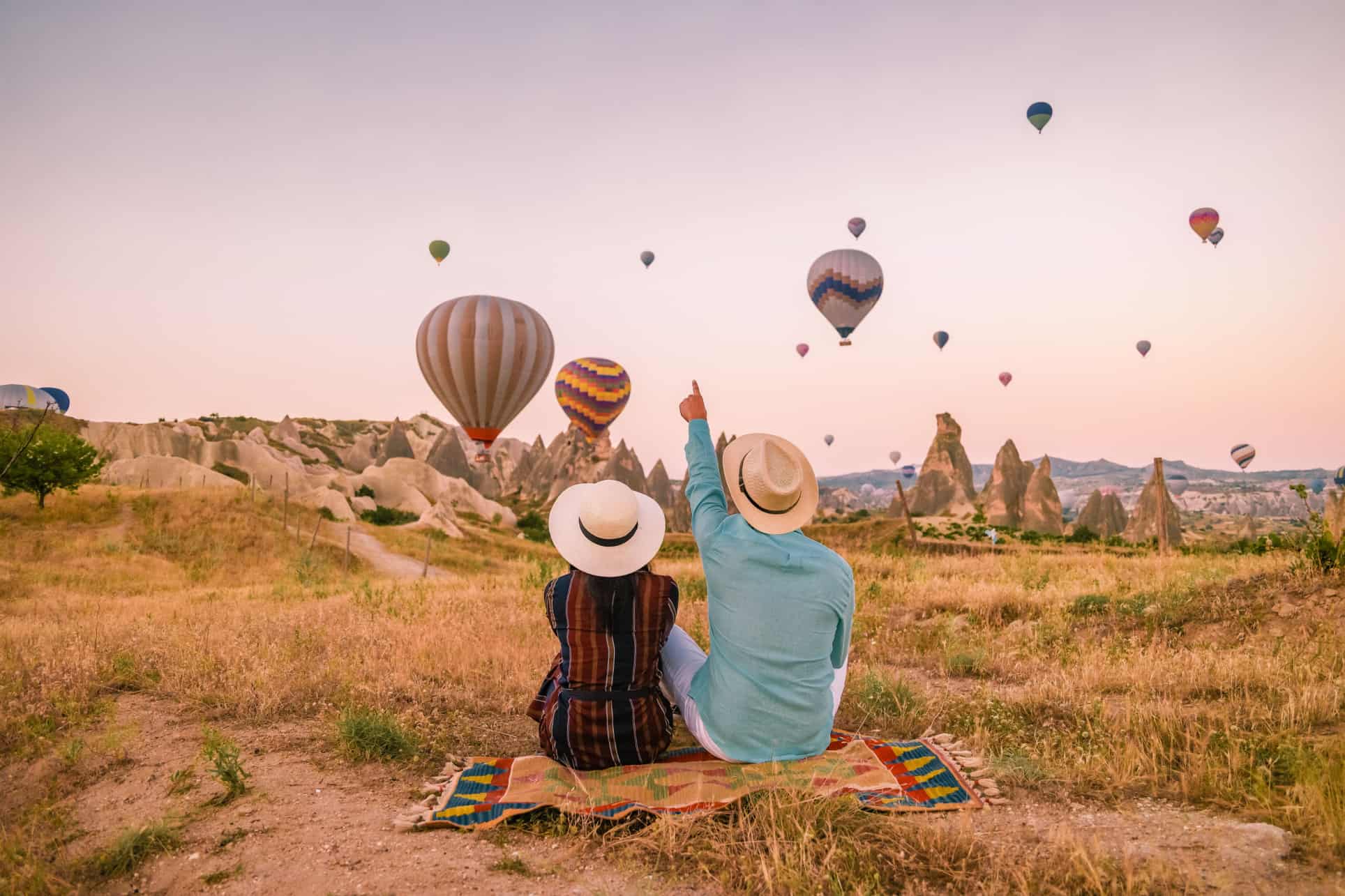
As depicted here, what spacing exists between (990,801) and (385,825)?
3130mm

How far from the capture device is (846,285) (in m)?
25.0

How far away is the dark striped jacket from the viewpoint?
169 inches

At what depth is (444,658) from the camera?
7.37m

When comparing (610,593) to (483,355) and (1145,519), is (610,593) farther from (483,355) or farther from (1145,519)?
(1145,519)

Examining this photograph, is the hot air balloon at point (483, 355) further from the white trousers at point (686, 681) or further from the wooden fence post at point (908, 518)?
the white trousers at point (686, 681)

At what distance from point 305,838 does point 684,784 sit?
1.88 m

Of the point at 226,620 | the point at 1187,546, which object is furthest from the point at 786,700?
the point at 1187,546

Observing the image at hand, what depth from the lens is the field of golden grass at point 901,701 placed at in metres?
3.69

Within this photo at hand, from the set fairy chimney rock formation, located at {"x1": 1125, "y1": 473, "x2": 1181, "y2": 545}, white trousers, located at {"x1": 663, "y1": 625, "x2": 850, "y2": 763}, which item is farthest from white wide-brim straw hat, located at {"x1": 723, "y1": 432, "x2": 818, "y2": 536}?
fairy chimney rock formation, located at {"x1": 1125, "y1": 473, "x2": 1181, "y2": 545}

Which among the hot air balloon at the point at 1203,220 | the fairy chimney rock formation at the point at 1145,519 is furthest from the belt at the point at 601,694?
the fairy chimney rock formation at the point at 1145,519

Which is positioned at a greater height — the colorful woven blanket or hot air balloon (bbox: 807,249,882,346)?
hot air balloon (bbox: 807,249,882,346)

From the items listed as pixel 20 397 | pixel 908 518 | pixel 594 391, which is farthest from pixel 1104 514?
pixel 20 397

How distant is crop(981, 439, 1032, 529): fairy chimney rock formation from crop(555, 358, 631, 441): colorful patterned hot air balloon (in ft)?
205

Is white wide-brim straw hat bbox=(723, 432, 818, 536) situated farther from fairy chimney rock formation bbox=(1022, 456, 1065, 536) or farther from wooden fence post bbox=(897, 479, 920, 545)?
fairy chimney rock formation bbox=(1022, 456, 1065, 536)
